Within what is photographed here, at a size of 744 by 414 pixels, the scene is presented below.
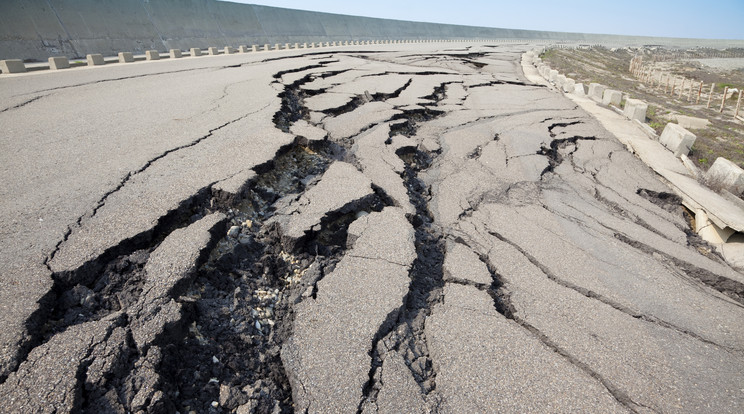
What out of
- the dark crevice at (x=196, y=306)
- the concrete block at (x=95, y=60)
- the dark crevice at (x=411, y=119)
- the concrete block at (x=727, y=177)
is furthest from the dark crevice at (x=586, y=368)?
the concrete block at (x=95, y=60)

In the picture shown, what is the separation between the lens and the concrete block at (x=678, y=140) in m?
5.35

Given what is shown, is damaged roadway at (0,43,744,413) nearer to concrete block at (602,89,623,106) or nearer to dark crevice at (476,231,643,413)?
dark crevice at (476,231,643,413)

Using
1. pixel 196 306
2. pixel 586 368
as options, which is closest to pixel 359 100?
pixel 196 306

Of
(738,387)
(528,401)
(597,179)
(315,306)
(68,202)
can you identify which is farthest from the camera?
(597,179)

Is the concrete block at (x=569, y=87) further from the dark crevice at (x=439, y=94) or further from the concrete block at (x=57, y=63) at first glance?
the concrete block at (x=57, y=63)

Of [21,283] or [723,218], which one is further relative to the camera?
[723,218]

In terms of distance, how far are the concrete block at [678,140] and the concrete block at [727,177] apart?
85 centimetres

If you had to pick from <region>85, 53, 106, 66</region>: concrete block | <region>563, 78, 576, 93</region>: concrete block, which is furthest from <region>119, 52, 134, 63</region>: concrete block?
<region>563, 78, 576, 93</region>: concrete block

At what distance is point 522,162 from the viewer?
4.14 metres

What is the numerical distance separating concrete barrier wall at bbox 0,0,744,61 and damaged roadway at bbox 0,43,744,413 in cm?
894

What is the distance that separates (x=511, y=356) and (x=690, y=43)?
378 feet

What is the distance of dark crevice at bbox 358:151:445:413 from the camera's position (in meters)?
1.60

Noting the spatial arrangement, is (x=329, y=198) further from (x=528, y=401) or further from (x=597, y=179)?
(x=597, y=179)

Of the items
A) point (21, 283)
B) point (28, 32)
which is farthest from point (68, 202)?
point (28, 32)
